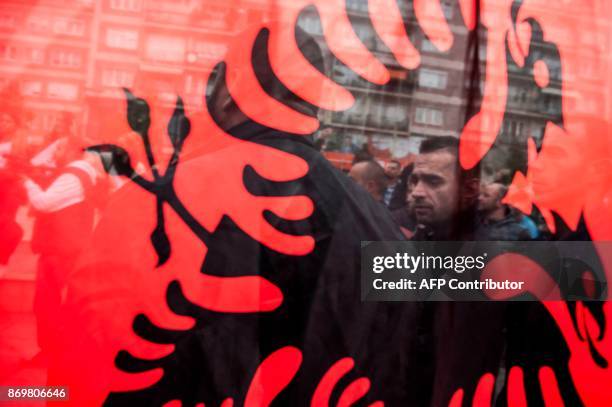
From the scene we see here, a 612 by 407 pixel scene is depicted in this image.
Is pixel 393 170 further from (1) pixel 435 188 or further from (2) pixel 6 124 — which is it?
(2) pixel 6 124

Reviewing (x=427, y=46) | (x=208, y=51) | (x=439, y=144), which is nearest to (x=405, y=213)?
(x=439, y=144)

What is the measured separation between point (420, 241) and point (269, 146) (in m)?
0.47

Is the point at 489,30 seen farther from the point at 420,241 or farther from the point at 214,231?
the point at 214,231

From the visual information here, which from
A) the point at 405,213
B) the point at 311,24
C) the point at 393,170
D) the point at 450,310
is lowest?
the point at 450,310

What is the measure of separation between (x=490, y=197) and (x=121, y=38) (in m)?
1.05

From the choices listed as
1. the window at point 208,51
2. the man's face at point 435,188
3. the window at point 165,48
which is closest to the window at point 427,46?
the man's face at point 435,188

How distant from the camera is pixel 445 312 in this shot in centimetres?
148

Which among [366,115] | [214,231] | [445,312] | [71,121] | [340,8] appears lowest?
[445,312]

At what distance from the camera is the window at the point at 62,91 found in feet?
4.50

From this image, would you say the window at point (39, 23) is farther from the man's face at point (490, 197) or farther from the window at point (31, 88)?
the man's face at point (490, 197)

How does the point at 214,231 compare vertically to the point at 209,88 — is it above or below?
below

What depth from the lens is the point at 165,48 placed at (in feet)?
4.62

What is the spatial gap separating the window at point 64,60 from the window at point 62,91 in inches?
2.0

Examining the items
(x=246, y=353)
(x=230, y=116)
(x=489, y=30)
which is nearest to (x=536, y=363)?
(x=246, y=353)
